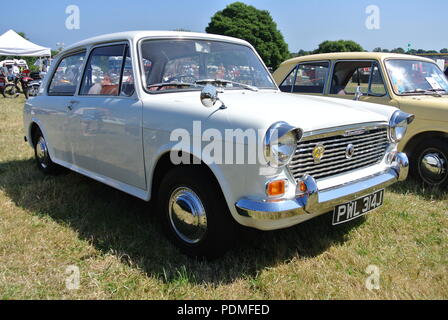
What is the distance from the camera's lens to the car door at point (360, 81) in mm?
4711

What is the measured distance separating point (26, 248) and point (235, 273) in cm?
166

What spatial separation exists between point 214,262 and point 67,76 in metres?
2.77

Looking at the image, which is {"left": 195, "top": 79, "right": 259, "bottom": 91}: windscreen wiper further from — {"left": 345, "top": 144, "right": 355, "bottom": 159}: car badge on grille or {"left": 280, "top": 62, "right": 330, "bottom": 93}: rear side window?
{"left": 280, "top": 62, "right": 330, "bottom": 93}: rear side window

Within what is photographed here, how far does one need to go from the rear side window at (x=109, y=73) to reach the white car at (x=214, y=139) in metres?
0.01

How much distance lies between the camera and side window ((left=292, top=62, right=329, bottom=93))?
5399 mm

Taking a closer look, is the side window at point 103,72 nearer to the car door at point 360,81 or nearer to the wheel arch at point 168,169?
the wheel arch at point 168,169

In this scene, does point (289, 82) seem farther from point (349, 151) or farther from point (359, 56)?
point (349, 151)

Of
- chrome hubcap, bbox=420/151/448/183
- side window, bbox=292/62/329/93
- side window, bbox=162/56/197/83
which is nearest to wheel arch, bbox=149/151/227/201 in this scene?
side window, bbox=162/56/197/83

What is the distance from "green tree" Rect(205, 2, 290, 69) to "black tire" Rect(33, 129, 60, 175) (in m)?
41.1

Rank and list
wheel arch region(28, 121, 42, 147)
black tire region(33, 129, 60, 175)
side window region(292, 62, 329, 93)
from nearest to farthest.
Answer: black tire region(33, 129, 60, 175)
wheel arch region(28, 121, 42, 147)
side window region(292, 62, 329, 93)

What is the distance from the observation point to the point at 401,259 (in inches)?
109

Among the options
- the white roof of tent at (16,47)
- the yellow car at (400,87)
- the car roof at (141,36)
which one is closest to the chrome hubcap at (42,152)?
the car roof at (141,36)

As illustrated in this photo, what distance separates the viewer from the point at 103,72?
3520 mm

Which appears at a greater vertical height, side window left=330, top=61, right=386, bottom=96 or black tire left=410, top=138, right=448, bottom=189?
side window left=330, top=61, right=386, bottom=96
